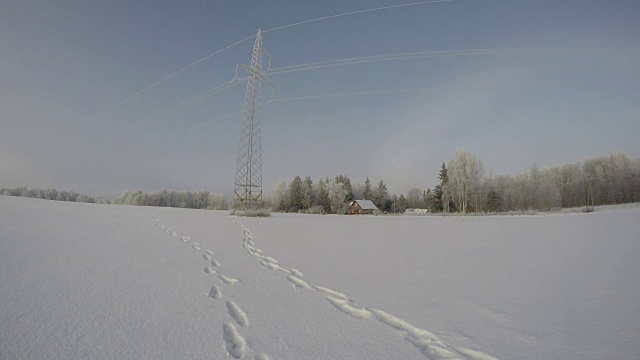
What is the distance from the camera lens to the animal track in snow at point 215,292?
10.3ft

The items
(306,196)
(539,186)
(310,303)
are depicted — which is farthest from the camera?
(306,196)

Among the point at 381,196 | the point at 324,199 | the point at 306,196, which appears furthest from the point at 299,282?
the point at 381,196

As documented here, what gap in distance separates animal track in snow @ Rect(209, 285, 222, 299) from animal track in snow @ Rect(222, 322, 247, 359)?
0.74 meters

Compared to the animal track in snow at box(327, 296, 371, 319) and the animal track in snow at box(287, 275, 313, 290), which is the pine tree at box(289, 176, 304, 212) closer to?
the animal track in snow at box(287, 275, 313, 290)

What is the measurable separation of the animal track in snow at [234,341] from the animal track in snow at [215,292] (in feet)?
2.43

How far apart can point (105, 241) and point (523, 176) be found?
72.1 m

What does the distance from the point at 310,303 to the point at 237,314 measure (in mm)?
724

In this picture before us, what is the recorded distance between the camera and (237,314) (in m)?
2.69

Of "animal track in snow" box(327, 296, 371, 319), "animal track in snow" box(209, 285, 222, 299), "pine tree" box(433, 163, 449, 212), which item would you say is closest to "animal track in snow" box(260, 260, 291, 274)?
"animal track in snow" box(209, 285, 222, 299)

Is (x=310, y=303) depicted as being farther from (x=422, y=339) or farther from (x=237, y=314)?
(x=422, y=339)

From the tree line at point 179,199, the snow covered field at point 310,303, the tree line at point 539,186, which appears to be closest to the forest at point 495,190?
the tree line at point 539,186

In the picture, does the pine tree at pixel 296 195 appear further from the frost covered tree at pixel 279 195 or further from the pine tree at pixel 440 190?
the pine tree at pixel 440 190

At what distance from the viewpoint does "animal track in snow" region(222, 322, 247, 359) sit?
2.04m

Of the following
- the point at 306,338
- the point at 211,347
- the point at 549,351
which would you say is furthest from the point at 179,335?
the point at 549,351
